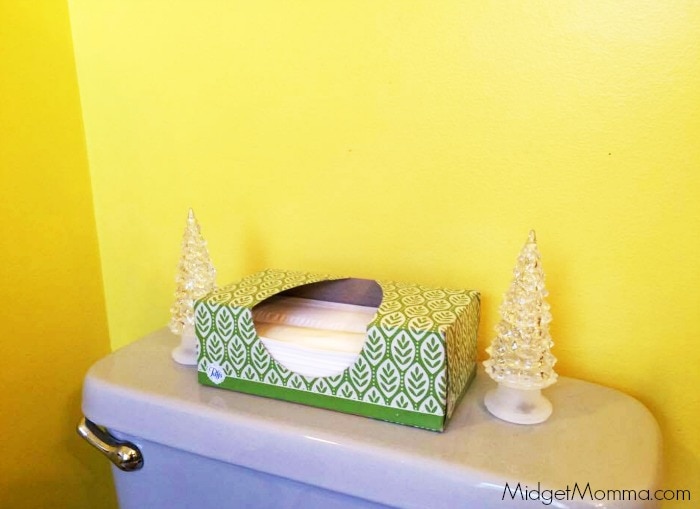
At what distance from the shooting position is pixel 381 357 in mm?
388

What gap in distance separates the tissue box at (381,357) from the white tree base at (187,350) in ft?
0.17

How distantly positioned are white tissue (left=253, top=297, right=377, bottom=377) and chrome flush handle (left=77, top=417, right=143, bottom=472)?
17 cm

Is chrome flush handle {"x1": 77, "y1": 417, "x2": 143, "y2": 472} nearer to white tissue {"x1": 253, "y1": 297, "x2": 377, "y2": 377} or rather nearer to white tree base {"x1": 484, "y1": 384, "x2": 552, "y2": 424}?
white tissue {"x1": 253, "y1": 297, "x2": 377, "y2": 377}

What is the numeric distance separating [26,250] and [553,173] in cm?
59

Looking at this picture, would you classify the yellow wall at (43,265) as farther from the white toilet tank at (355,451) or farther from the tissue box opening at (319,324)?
the tissue box opening at (319,324)

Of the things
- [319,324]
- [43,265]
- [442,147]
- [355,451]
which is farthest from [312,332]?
[43,265]

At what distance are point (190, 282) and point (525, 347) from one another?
322 millimetres

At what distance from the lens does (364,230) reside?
21.8 inches

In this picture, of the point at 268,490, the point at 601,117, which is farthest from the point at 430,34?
the point at 268,490

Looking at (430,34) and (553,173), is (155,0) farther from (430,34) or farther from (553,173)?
(553,173)

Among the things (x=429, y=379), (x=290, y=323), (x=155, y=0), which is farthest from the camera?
(x=155, y=0)

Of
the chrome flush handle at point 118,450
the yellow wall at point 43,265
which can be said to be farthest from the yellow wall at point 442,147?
the chrome flush handle at point 118,450

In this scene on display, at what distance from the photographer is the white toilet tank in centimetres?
36

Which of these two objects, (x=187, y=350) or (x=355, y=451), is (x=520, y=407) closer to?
(x=355, y=451)
